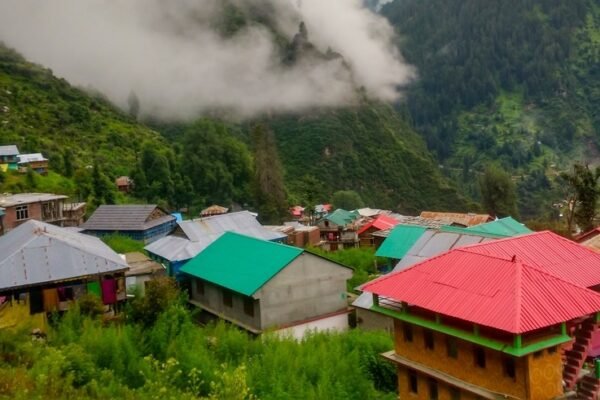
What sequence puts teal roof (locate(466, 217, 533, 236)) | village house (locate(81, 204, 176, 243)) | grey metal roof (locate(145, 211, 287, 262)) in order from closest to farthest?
grey metal roof (locate(145, 211, 287, 262))
teal roof (locate(466, 217, 533, 236))
village house (locate(81, 204, 176, 243))

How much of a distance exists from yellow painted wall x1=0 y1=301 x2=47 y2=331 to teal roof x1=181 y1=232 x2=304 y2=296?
24.6 ft

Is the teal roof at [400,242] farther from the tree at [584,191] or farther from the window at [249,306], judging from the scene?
the tree at [584,191]

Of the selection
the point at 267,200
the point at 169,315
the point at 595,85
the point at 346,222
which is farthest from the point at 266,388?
the point at 595,85

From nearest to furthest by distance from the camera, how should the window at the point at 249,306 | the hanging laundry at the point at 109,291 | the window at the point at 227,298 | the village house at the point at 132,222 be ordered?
1. the hanging laundry at the point at 109,291
2. the window at the point at 249,306
3. the window at the point at 227,298
4. the village house at the point at 132,222

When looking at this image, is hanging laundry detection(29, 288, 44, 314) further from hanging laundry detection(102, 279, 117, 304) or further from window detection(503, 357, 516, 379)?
window detection(503, 357, 516, 379)

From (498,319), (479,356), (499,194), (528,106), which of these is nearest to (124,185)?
(499,194)

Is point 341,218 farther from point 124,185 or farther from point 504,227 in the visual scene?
point 504,227

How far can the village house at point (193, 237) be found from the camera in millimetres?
31734

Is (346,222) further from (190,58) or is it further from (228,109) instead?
(190,58)

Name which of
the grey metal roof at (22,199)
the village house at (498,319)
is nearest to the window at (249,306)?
the village house at (498,319)

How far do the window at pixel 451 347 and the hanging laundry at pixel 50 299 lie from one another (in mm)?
14558

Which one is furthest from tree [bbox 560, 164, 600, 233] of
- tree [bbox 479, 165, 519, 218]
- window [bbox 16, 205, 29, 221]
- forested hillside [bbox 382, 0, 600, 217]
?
forested hillside [bbox 382, 0, 600, 217]

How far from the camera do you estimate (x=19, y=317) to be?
21.2m

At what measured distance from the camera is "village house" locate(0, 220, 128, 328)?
21.5 m
